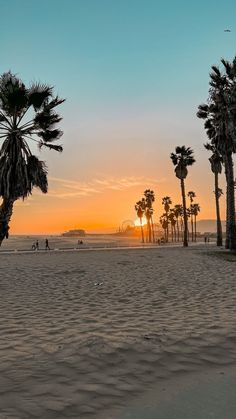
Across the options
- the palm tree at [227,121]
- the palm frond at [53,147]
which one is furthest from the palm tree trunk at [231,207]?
the palm frond at [53,147]

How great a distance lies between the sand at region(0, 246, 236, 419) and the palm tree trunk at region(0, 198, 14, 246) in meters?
5.09

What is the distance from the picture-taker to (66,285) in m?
17.1

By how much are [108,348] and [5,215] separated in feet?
44.6

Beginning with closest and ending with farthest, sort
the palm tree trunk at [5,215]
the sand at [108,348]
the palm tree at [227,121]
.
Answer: the sand at [108,348]
the palm tree trunk at [5,215]
the palm tree at [227,121]

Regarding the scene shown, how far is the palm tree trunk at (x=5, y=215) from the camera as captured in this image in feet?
63.2

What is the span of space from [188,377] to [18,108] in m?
16.8

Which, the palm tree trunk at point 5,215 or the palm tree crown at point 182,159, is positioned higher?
the palm tree crown at point 182,159

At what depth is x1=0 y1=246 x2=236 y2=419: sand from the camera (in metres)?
5.06

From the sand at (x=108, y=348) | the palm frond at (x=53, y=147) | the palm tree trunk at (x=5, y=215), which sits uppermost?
the palm frond at (x=53, y=147)

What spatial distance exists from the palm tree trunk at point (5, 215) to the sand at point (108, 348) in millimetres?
5094

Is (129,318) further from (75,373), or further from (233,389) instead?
(233,389)

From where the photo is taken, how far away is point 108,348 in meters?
7.07

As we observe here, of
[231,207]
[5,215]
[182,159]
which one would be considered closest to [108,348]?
[5,215]

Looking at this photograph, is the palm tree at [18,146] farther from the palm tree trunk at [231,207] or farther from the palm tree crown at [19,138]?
the palm tree trunk at [231,207]
